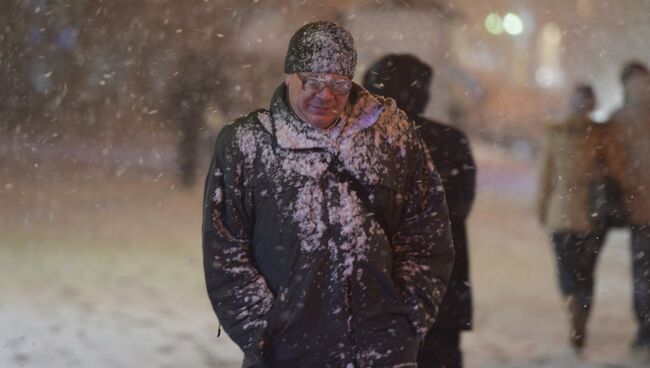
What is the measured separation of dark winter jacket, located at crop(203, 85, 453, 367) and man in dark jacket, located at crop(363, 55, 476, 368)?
0.98 m

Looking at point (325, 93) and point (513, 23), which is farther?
point (513, 23)

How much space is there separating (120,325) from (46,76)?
1257 millimetres

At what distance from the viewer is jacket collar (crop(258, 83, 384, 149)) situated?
2.52 meters

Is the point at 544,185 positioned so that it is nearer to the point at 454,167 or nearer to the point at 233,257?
the point at 454,167

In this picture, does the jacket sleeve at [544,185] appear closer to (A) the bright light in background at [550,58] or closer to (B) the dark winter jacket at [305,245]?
(A) the bright light in background at [550,58]

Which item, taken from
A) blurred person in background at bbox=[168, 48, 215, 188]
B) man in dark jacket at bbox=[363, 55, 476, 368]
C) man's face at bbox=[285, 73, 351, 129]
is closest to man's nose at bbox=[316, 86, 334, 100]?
man's face at bbox=[285, 73, 351, 129]

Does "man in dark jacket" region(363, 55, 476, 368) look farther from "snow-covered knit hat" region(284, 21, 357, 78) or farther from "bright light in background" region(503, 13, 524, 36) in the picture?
"snow-covered knit hat" region(284, 21, 357, 78)

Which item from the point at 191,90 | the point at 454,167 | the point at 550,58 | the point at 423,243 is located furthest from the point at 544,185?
the point at 191,90

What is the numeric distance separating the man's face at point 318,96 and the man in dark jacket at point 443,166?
3.37 ft

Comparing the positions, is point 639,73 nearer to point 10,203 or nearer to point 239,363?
point 239,363

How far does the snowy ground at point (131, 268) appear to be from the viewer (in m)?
3.68

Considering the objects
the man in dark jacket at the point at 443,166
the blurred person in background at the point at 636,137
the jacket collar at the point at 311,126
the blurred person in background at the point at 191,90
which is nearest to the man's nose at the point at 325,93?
the jacket collar at the point at 311,126

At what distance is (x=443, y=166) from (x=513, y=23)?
76 cm

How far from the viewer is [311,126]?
2.54 meters
